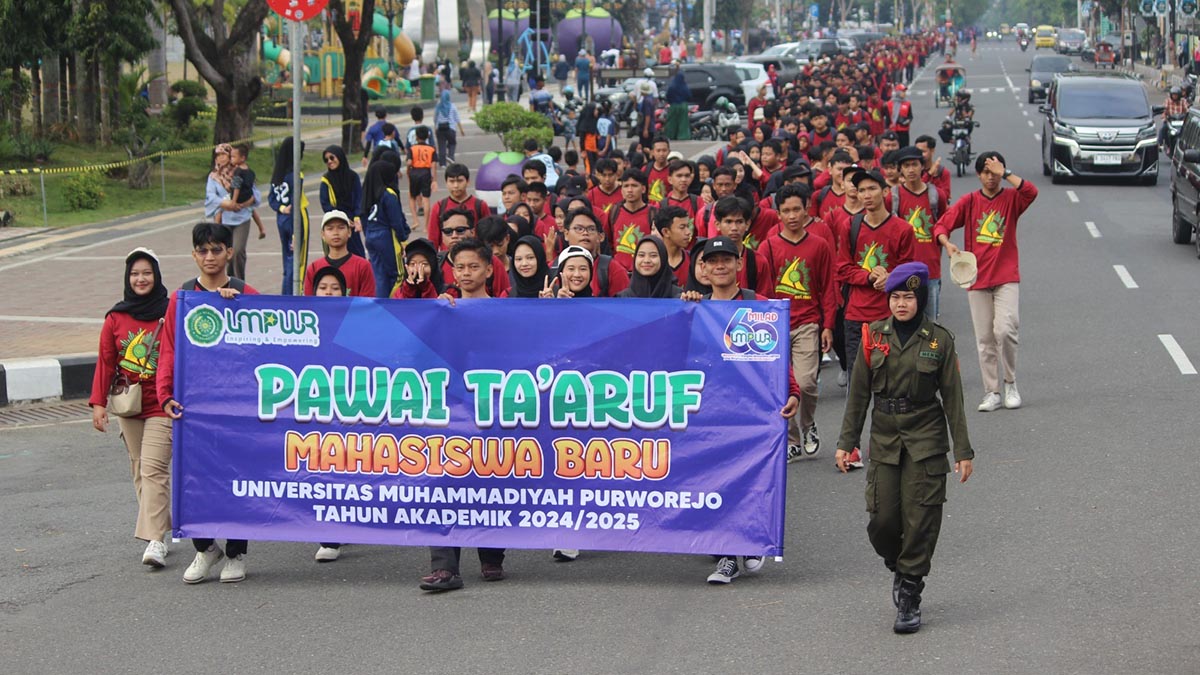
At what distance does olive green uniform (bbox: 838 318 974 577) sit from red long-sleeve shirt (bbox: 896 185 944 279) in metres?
5.73

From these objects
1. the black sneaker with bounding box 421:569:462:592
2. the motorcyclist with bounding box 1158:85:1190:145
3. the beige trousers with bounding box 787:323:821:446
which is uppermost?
the motorcyclist with bounding box 1158:85:1190:145

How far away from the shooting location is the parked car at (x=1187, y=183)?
19594 mm

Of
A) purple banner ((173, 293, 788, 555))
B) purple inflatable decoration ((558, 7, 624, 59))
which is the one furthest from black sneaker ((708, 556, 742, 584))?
purple inflatable decoration ((558, 7, 624, 59))

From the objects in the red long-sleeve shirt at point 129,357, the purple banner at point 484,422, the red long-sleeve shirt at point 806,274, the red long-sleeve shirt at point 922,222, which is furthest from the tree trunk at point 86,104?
the purple banner at point 484,422

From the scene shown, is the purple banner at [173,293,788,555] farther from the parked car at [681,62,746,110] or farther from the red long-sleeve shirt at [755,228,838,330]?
the parked car at [681,62,746,110]

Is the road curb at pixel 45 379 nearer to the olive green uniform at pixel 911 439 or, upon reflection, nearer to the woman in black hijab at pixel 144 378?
the woman in black hijab at pixel 144 378

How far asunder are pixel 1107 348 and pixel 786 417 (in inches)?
289

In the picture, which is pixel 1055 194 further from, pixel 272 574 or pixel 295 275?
pixel 272 574

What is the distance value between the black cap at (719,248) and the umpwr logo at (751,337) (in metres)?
0.56

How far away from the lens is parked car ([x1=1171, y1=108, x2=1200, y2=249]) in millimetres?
19594

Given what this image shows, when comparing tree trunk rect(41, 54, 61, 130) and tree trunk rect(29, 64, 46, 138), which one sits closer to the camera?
tree trunk rect(29, 64, 46, 138)

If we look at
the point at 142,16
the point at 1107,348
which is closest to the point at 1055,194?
the point at 1107,348

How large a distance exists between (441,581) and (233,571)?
105 centimetres

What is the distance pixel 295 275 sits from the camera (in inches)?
531
